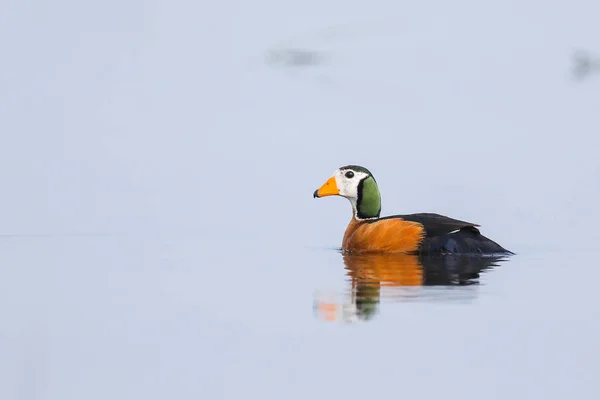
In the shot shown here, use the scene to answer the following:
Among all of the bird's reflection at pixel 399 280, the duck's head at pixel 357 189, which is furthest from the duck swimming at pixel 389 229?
the bird's reflection at pixel 399 280

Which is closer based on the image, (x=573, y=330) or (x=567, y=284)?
(x=573, y=330)

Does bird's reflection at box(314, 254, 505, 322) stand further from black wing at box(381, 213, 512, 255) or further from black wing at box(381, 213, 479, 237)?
black wing at box(381, 213, 479, 237)

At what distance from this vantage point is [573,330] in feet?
27.8

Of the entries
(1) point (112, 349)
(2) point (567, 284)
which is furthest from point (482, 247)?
(1) point (112, 349)

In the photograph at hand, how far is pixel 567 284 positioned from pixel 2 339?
5.28m

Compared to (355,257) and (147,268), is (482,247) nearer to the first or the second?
(355,257)

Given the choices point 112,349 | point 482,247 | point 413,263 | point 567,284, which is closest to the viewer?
point 112,349

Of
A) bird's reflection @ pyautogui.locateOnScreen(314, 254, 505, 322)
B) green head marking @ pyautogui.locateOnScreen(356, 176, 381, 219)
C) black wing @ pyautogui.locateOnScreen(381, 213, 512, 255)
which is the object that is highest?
green head marking @ pyautogui.locateOnScreen(356, 176, 381, 219)

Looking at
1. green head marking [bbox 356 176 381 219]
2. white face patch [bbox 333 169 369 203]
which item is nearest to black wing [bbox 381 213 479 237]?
green head marking [bbox 356 176 381 219]

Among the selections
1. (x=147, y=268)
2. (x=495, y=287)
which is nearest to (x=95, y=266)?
(x=147, y=268)

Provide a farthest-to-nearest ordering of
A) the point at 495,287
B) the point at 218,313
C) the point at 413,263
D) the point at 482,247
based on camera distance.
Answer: the point at 482,247, the point at 413,263, the point at 495,287, the point at 218,313

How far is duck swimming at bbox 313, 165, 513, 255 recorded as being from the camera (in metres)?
13.7

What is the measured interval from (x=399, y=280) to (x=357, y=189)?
16.1ft

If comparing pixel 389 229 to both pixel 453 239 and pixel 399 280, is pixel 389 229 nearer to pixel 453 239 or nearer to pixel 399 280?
pixel 453 239
